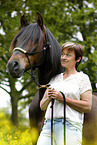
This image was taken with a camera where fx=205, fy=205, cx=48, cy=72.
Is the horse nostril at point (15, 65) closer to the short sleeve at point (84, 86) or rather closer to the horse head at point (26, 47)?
the horse head at point (26, 47)

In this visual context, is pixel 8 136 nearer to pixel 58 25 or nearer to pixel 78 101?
pixel 78 101

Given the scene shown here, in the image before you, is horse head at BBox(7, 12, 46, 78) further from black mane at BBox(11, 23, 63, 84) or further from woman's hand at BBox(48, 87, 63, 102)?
woman's hand at BBox(48, 87, 63, 102)

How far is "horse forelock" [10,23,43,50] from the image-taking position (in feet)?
8.88

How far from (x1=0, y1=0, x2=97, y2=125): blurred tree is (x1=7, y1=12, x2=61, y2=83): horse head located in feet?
20.1

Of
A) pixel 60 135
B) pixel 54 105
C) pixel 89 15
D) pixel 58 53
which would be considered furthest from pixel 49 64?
pixel 89 15

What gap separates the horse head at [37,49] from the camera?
2615 millimetres

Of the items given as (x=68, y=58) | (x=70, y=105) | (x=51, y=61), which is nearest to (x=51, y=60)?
(x=51, y=61)

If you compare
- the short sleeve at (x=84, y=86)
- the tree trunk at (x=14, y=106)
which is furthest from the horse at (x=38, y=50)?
the tree trunk at (x=14, y=106)

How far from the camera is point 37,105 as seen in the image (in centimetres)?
349

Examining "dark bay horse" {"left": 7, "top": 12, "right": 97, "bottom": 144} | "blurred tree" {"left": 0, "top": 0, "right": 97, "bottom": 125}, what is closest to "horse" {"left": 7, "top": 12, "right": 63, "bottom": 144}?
"dark bay horse" {"left": 7, "top": 12, "right": 97, "bottom": 144}

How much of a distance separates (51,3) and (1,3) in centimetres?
335

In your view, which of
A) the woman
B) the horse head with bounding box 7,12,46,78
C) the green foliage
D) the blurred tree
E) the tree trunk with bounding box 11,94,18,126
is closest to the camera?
the green foliage

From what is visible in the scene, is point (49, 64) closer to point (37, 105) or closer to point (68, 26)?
point (37, 105)

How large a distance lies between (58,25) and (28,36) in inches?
330
